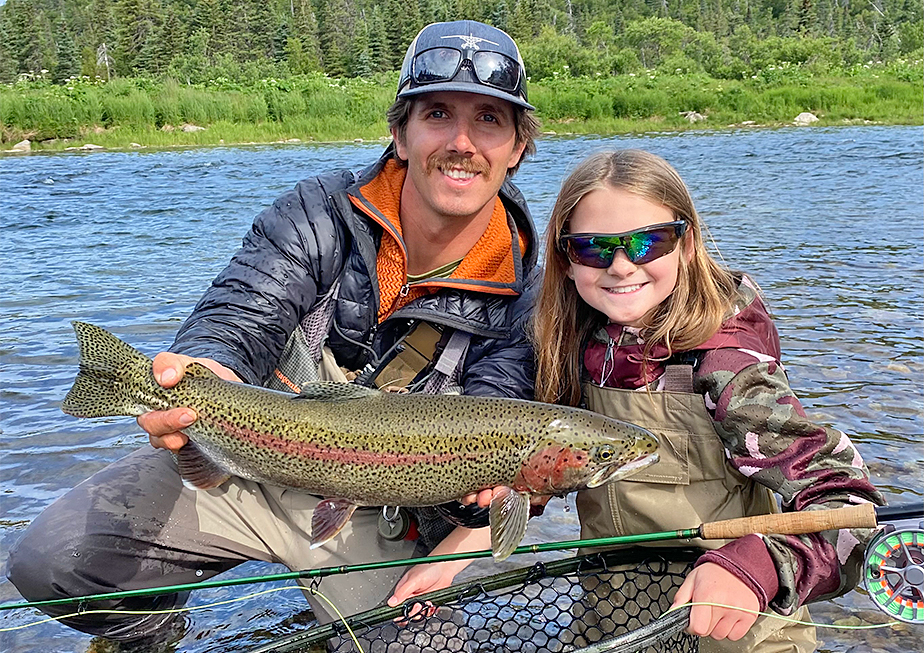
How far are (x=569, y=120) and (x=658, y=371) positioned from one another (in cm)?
3292

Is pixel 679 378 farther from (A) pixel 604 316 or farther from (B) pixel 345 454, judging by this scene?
(B) pixel 345 454

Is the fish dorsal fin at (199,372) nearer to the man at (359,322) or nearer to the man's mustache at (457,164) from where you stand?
the man at (359,322)

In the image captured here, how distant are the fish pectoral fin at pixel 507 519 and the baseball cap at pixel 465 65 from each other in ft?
5.09

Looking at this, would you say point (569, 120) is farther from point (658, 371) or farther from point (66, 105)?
point (658, 371)

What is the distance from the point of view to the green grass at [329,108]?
95.1ft

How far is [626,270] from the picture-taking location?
280 centimetres

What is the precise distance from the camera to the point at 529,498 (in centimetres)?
271

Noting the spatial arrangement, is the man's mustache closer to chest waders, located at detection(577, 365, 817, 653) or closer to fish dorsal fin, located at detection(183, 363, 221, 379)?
chest waders, located at detection(577, 365, 817, 653)

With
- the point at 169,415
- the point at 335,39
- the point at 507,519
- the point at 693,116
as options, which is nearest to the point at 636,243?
the point at 507,519

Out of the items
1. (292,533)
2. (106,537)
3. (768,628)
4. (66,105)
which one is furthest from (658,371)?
(66,105)

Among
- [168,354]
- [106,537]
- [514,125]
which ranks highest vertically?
[514,125]

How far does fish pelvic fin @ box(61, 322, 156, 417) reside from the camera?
9.11ft

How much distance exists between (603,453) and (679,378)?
0.36 metres

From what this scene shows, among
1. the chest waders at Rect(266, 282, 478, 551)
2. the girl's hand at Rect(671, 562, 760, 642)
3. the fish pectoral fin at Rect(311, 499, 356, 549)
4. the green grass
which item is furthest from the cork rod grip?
the green grass
